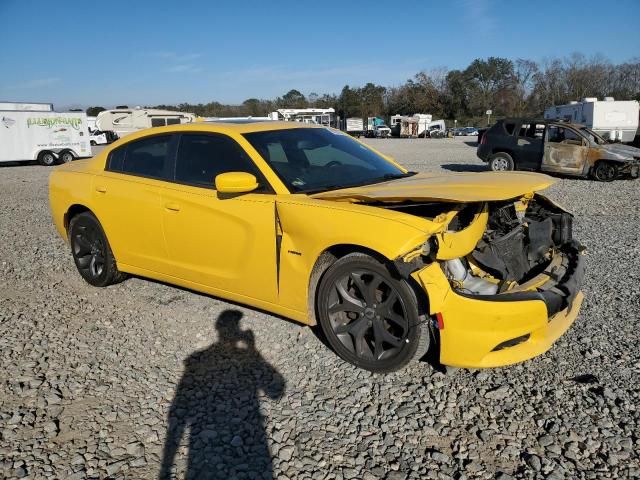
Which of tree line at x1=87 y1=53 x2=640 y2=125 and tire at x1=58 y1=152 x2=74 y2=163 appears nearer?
tire at x1=58 y1=152 x2=74 y2=163

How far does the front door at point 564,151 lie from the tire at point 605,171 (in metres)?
0.34

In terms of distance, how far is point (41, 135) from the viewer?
71.1 feet

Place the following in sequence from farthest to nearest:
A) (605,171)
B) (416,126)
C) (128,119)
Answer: (416,126), (128,119), (605,171)

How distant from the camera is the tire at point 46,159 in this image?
2192cm

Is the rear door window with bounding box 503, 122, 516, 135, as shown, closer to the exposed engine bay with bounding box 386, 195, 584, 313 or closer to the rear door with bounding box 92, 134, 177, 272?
the exposed engine bay with bounding box 386, 195, 584, 313

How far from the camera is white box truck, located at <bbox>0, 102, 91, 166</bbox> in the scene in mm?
20812

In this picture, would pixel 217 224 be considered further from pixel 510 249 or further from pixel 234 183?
pixel 510 249

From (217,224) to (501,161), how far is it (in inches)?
489

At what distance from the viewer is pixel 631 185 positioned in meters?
12.3

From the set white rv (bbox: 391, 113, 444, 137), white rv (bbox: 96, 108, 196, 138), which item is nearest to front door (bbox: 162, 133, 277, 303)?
white rv (bbox: 96, 108, 196, 138)

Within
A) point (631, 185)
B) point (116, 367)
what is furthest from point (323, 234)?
point (631, 185)

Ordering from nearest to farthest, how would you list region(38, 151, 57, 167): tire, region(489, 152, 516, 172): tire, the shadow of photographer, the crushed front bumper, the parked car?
the shadow of photographer < the crushed front bumper < the parked car < region(489, 152, 516, 172): tire < region(38, 151, 57, 167): tire

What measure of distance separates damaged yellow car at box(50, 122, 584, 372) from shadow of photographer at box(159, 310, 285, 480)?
1.36 ft

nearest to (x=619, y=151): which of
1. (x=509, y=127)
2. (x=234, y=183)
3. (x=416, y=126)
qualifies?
(x=509, y=127)
